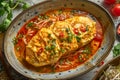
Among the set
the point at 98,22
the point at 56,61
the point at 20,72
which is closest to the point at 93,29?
the point at 98,22

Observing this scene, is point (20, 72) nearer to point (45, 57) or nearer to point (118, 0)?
point (45, 57)

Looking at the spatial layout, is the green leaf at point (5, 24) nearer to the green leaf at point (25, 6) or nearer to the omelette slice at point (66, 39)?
the green leaf at point (25, 6)

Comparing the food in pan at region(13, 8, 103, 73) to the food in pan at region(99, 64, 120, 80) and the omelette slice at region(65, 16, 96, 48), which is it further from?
the food in pan at region(99, 64, 120, 80)

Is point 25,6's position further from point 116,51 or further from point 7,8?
point 116,51

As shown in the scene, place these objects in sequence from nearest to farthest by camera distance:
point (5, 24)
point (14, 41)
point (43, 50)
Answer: point (43, 50), point (14, 41), point (5, 24)

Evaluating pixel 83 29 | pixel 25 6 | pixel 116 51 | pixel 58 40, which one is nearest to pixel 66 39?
pixel 58 40
